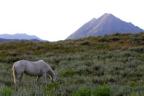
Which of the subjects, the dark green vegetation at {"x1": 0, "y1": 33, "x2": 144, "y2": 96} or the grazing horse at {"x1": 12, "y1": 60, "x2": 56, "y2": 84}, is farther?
the grazing horse at {"x1": 12, "y1": 60, "x2": 56, "y2": 84}

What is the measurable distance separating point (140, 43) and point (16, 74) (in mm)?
28141

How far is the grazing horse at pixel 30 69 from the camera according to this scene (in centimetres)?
1784

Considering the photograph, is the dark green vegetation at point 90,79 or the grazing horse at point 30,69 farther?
the grazing horse at point 30,69

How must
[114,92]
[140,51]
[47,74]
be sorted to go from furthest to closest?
[140,51] → [47,74] → [114,92]

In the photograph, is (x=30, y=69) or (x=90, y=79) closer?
(x=30, y=69)

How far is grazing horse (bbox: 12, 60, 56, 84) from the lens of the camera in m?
17.8

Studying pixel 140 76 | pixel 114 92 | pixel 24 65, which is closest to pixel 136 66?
pixel 140 76

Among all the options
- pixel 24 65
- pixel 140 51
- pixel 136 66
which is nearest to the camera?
pixel 24 65

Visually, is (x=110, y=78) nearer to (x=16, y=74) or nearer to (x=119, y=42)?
(x=16, y=74)

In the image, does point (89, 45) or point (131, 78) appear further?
point (89, 45)

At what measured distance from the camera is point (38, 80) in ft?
60.5

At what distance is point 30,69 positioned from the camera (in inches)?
713

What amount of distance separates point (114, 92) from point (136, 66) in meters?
12.9

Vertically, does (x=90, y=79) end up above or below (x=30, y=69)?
below
